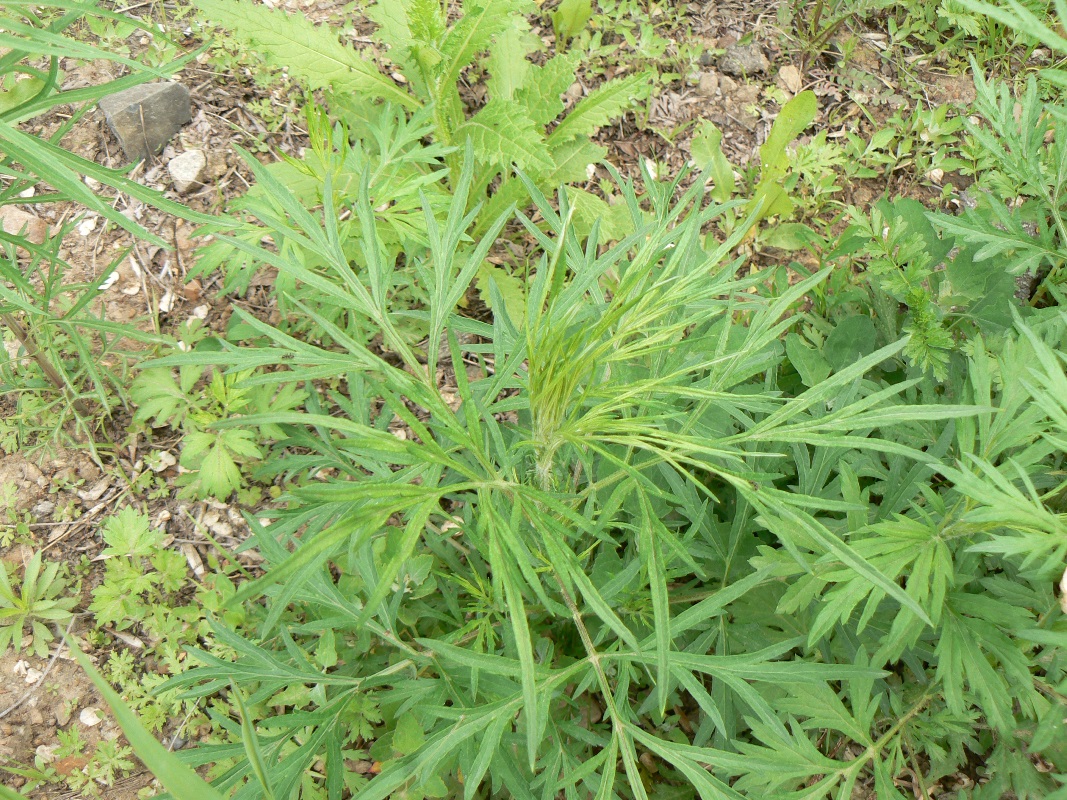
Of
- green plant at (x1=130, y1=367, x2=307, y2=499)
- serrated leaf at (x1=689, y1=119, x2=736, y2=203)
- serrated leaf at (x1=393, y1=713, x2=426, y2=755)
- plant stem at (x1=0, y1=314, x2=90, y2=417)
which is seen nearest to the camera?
serrated leaf at (x1=393, y1=713, x2=426, y2=755)

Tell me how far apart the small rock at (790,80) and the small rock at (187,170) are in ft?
8.69

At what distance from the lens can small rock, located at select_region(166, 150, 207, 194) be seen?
278cm

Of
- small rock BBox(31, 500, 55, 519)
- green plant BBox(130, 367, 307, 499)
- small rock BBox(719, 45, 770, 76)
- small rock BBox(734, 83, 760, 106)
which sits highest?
small rock BBox(719, 45, 770, 76)

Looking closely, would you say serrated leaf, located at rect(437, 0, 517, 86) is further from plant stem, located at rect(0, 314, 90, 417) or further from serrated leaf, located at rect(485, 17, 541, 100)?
plant stem, located at rect(0, 314, 90, 417)

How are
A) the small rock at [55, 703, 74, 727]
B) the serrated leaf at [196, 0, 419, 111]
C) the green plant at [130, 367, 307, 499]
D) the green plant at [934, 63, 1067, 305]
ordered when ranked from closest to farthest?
1. the green plant at [934, 63, 1067, 305]
2. the small rock at [55, 703, 74, 727]
3. the green plant at [130, 367, 307, 499]
4. the serrated leaf at [196, 0, 419, 111]

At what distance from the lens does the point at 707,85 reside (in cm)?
331

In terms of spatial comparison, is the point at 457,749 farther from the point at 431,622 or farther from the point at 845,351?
the point at 845,351

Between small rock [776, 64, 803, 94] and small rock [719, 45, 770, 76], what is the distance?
0.26 feet

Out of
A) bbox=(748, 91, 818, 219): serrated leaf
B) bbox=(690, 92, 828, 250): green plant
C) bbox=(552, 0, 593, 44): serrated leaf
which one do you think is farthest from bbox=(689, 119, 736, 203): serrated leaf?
bbox=(552, 0, 593, 44): serrated leaf

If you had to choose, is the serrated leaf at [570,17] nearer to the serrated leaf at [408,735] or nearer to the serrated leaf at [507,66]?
the serrated leaf at [507,66]

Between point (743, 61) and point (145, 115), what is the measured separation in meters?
2.66

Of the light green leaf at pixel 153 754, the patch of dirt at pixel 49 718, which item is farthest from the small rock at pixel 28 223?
the light green leaf at pixel 153 754

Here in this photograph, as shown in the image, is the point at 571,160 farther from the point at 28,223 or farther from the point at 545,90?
the point at 28,223

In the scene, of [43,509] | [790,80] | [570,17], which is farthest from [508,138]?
[43,509]
